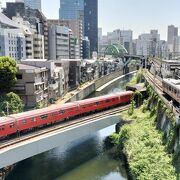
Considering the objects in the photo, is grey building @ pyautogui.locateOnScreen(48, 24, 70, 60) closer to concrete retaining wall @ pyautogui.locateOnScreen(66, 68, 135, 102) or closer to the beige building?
concrete retaining wall @ pyautogui.locateOnScreen(66, 68, 135, 102)

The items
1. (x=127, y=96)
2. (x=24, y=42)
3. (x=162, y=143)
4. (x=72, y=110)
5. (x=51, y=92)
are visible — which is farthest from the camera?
(x=24, y=42)

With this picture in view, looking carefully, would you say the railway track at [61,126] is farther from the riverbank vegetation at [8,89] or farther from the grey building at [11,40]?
the grey building at [11,40]

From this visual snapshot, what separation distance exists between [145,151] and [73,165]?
7.39 metres

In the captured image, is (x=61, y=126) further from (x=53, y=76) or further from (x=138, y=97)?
(x=53, y=76)

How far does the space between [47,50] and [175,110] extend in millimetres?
67000

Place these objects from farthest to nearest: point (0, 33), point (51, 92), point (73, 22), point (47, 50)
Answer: point (73, 22), point (47, 50), point (0, 33), point (51, 92)

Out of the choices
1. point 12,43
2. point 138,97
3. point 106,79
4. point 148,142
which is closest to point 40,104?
point 138,97

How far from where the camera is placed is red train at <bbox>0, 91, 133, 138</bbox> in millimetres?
28219

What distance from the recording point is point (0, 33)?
5688 centimetres

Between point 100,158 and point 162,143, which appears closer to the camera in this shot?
point 162,143

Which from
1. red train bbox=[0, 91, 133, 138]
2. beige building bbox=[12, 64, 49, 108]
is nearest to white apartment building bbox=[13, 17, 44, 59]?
beige building bbox=[12, 64, 49, 108]

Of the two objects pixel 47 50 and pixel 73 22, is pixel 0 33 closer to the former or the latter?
pixel 47 50

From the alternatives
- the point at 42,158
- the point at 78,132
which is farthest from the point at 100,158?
the point at 42,158

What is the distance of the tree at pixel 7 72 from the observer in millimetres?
40250
